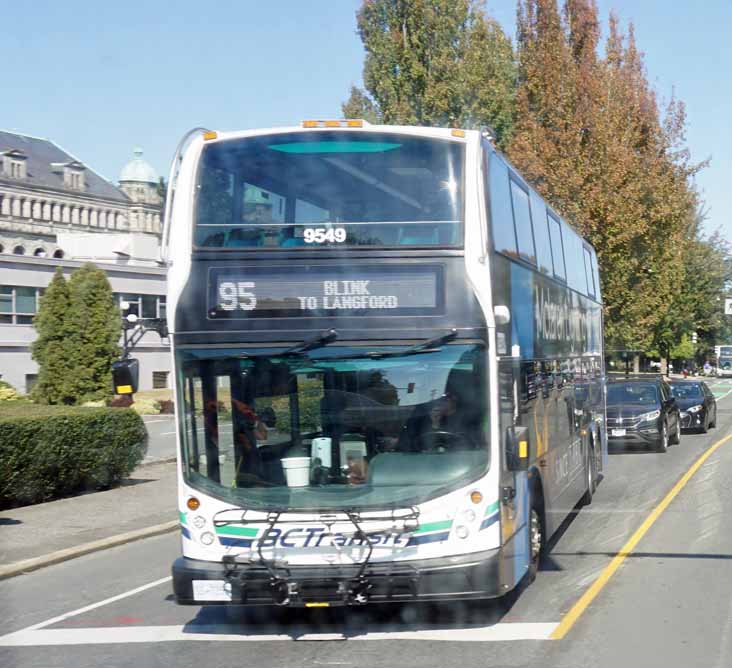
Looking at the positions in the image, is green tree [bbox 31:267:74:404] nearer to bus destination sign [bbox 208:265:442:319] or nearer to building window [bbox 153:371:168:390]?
building window [bbox 153:371:168:390]

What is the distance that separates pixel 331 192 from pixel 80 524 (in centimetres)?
869

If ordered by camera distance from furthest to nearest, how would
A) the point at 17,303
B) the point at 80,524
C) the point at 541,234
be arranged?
the point at 17,303 → the point at 80,524 → the point at 541,234

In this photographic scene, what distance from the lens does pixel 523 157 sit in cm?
3712

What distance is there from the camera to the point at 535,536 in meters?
10.2

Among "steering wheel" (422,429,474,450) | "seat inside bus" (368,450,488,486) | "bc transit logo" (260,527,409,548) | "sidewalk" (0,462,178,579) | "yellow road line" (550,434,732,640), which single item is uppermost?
"steering wheel" (422,429,474,450)

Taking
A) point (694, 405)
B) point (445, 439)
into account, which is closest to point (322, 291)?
point (445, 439)

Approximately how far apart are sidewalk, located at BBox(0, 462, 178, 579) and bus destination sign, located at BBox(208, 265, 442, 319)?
5.39 m

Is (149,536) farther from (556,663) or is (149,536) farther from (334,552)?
(556,663)

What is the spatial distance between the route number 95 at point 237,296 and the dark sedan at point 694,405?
25.7 meters

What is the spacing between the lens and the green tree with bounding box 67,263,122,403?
137 ft

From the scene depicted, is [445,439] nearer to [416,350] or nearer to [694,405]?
[416,350]

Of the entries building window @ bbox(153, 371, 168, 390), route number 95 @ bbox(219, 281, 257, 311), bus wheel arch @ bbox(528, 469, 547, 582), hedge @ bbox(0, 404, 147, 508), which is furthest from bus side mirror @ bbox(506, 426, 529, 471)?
building window @ bbox(153, 371, 168, 390)

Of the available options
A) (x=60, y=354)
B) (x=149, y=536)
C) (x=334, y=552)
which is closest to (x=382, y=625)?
(x=334, y=552)

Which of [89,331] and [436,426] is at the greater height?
[89,331]
